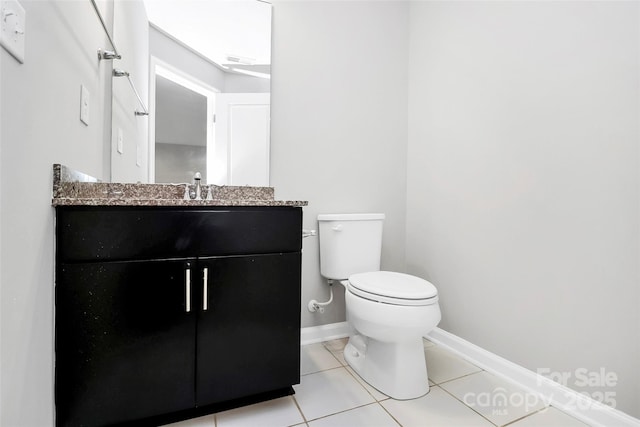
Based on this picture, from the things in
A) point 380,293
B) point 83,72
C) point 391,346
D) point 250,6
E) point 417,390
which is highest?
point 250,6

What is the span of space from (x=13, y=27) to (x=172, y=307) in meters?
0.79

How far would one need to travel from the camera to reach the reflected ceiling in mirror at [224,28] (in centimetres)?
149

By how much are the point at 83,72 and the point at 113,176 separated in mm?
428

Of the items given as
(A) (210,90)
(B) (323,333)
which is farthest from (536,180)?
(A) (210,90)

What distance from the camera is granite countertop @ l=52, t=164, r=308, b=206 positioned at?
2.83 ft

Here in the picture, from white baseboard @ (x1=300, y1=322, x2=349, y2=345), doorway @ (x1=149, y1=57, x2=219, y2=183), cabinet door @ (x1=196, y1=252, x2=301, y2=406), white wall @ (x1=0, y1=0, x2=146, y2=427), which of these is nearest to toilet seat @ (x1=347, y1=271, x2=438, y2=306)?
cabinet door @ (x1=196, y1=252, x2=301, y2=406)

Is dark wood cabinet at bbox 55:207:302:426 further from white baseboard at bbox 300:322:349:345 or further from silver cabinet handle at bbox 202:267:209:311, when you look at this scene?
white baseboard at bbox 300:322:349:345

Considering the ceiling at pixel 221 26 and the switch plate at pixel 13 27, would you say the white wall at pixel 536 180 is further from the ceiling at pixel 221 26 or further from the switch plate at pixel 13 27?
the switch plate at pixel 13 27

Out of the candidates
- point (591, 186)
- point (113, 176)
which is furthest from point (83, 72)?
point (591, 186)

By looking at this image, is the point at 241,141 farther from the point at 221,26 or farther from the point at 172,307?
the point at 172,307

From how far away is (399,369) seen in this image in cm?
130

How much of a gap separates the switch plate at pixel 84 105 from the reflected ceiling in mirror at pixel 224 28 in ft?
2.15

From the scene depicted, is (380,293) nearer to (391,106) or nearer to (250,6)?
(391,106)

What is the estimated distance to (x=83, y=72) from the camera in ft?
3.37
